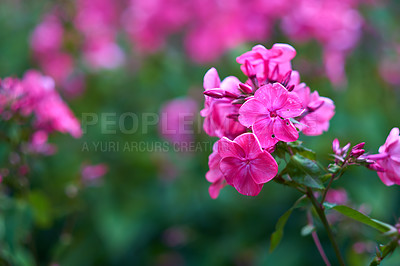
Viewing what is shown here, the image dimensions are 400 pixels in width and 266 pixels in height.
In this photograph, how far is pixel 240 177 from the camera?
71cm

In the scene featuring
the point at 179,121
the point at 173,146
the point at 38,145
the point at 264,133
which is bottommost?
the point at 173,146

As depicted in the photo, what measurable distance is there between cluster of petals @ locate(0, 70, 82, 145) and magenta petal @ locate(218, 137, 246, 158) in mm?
703

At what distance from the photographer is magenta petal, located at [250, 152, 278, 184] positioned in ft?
2.21

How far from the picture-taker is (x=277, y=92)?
0.70m

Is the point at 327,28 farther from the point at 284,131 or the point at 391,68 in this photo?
the point at 284,131

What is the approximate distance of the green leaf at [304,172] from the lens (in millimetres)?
705

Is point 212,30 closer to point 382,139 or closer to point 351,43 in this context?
point 351,43

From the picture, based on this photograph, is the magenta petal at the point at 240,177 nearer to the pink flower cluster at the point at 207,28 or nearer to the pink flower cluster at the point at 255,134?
the pink flower cluster at the point at 255,134

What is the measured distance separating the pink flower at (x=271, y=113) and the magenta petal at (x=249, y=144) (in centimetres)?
1

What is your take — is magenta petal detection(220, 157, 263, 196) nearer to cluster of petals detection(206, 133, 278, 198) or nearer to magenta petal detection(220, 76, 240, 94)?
cluster of petals detection(206, 133, 278, 198)

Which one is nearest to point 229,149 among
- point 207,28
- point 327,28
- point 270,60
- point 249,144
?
point 249,144

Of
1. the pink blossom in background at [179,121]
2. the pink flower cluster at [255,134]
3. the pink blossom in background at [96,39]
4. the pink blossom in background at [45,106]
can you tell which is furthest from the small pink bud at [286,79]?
the pink blossom in background at [96,39]

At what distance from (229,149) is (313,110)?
0.76ft

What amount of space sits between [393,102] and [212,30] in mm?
1142
